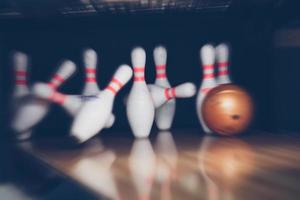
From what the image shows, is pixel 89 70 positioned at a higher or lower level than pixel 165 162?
higher

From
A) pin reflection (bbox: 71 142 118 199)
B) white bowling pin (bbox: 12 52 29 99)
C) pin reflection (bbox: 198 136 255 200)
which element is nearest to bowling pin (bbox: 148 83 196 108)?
pin reflection (bbox: 198 136 255 200)

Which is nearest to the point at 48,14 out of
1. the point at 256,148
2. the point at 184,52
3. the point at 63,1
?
the point at 63,1

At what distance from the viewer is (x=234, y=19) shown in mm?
1541

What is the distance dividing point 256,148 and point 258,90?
15.9 inches

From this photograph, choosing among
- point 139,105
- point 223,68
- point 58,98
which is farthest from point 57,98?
point 223,68

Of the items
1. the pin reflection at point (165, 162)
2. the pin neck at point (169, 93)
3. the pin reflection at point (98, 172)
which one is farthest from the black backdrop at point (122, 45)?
the pin reflection at point (98, 172)

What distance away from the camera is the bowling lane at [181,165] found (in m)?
0.71

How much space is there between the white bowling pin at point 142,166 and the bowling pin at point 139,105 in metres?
0.06

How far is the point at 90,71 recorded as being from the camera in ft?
4.91

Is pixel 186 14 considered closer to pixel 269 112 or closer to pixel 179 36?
pixel 179 36

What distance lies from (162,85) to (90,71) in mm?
298

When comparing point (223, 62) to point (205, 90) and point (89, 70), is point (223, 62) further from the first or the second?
point (89, 70)

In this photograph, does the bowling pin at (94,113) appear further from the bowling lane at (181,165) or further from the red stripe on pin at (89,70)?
the red stripe on pin at (89,70)

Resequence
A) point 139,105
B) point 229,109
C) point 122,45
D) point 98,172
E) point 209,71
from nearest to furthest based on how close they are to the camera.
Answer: point 98,172, point 229,109, point 139,105, point 209,71, point 122,45
